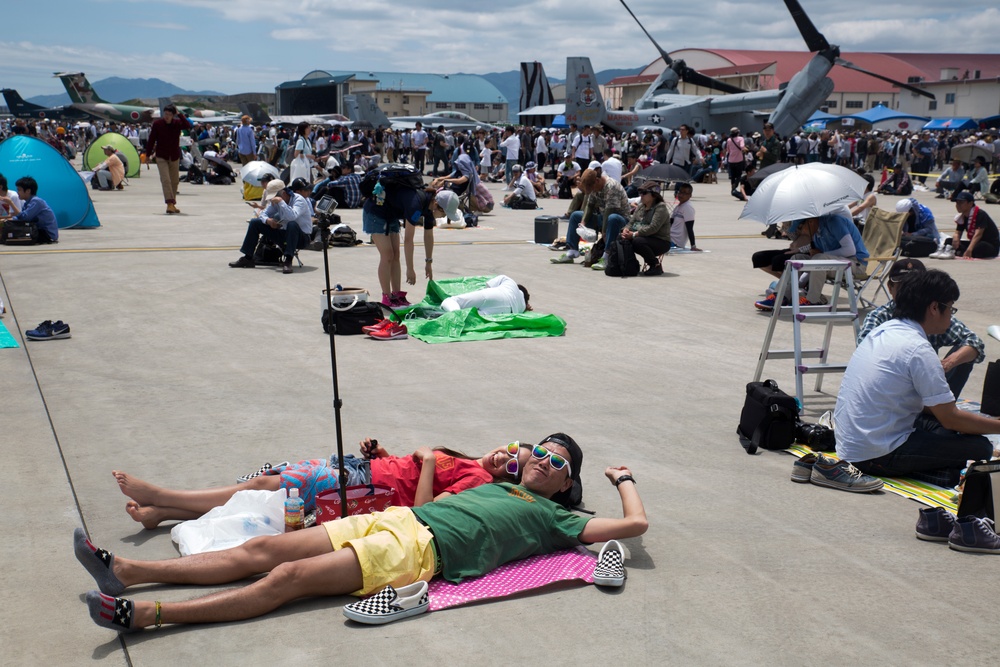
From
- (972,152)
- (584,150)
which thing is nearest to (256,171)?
(584,150)

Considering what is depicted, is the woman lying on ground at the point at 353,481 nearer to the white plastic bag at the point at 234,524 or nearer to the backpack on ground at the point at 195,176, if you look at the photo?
the white plastic bag at the point at 234,524

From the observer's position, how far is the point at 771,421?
5.68 meters

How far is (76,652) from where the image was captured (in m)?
3.30

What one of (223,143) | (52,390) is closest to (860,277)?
(52,390)

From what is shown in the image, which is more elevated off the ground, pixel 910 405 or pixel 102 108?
pixel 102 108

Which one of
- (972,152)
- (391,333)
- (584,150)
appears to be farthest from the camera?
(972,152)

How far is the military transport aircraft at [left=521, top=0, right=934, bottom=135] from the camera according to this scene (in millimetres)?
36281

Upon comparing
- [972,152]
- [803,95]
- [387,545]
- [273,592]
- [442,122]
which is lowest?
[273,592]

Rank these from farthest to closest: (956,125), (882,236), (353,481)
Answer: (956,125)
(882,236)
(353,481)

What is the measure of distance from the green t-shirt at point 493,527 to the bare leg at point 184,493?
0.90m

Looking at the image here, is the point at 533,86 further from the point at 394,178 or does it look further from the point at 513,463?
the point at 513,463

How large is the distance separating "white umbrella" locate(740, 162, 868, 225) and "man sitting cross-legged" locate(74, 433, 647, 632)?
16.0ft

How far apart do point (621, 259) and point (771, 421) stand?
22.3 ft

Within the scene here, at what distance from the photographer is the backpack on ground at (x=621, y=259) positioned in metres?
12.3
